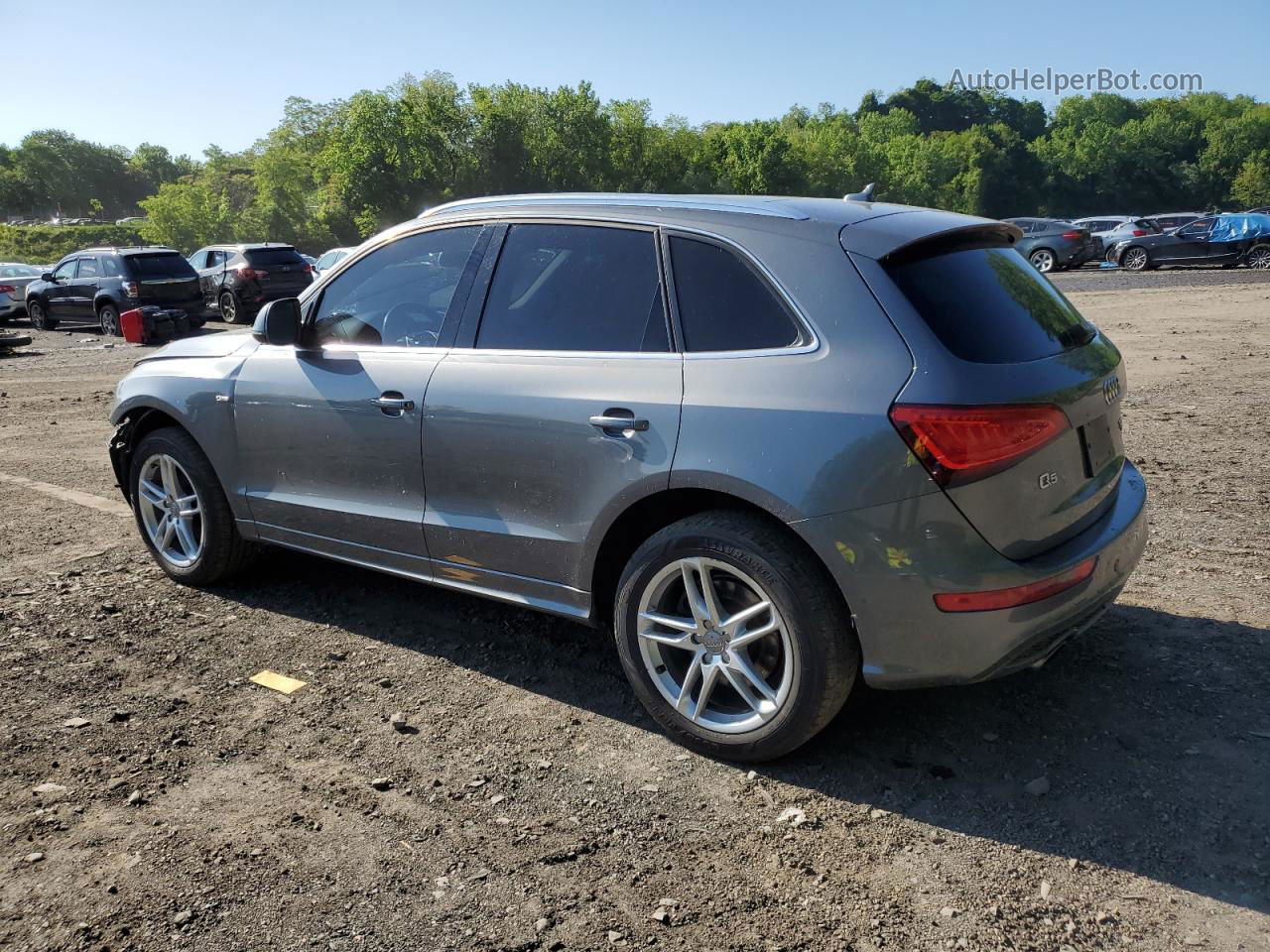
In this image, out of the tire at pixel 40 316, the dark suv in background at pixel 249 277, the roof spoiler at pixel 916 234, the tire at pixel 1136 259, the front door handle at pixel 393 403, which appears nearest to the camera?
the roof spoiler at pixel 916 234

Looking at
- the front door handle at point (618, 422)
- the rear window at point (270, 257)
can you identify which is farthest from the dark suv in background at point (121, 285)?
the front door handle at point (618, 422)

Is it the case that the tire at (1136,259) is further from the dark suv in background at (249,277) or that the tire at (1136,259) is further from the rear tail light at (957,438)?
the rear tail light at (957,438)

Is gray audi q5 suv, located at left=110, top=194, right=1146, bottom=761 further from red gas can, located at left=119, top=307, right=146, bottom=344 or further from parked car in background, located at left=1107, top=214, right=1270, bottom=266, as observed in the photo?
parked car in background, located at left=1107, top=214, right=1270, bottom=266

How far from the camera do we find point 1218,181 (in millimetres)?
124250

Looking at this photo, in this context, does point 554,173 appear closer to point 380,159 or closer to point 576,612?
point 380,159

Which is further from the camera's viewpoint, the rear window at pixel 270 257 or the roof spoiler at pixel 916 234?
the rear window at pixel 270 257

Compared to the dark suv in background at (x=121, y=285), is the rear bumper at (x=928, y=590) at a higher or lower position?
lower

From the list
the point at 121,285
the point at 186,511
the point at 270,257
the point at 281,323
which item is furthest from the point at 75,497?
the point at 270,257

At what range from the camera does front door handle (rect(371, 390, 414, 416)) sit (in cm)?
402

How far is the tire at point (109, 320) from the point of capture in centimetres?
2059

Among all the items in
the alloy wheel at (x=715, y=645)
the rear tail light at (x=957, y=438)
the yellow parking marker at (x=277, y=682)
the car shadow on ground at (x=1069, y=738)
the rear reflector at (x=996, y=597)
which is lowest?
the car shadow on ground at (x=1069, y=738)

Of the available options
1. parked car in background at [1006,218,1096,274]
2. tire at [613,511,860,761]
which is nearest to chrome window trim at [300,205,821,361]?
tire at [613,511,860,761]

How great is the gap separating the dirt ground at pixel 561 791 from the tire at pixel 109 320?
17.5 m

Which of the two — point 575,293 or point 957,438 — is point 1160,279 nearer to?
point 575,293
